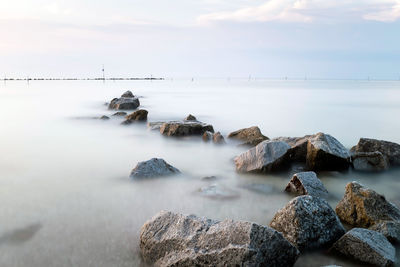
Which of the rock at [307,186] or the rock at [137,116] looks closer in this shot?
the rock at [307,186]

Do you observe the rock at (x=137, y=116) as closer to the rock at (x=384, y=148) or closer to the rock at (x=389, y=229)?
the rock at (x=384, y=148)

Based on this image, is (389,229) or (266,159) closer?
(389,229)

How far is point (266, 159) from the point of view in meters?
7.62

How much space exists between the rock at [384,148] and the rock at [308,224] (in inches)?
190

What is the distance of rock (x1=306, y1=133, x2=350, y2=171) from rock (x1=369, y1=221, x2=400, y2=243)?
3.08 m

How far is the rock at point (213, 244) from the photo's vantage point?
138 inches

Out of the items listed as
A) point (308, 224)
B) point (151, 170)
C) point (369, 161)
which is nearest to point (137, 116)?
point (151, 170)

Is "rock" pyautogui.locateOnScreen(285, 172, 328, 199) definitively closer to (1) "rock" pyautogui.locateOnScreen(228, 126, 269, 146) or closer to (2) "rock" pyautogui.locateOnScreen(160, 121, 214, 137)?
(1) "rock" pyautogui.locateOnScreen(228, 126, 269, 146)

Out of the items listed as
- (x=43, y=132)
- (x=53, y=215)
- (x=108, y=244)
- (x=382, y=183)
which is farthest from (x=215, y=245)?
(x=43, y=132)

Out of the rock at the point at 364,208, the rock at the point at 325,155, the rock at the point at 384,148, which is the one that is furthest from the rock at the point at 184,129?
the rock at the point at 364,208

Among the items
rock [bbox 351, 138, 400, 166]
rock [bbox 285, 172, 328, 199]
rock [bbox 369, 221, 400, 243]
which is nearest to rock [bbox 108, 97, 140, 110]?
rock [bbox 351, 138, 400, 166]

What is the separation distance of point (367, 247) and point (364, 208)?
1.09m

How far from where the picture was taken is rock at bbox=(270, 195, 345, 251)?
4.34m

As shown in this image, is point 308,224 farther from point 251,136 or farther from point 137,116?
point 137,116
